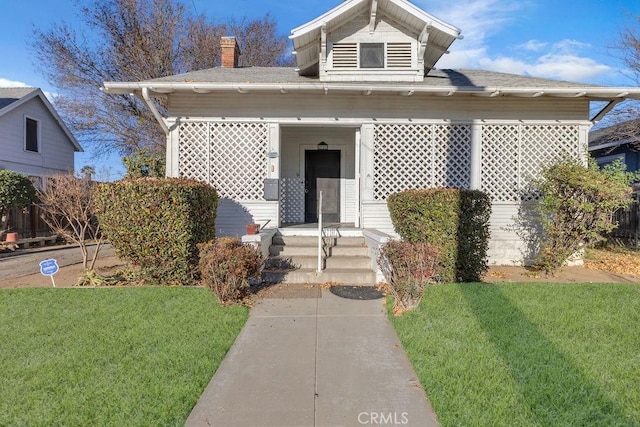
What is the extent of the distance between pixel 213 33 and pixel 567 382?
20899 mm

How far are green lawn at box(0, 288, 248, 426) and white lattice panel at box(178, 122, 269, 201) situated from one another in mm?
3331

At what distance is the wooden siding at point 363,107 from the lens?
27.6ft

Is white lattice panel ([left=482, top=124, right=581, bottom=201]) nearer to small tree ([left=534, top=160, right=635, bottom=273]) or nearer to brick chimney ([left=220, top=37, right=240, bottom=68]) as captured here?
small tree ([left=534, top=160, right=635, bottom=273])

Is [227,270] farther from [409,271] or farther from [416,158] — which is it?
[416,158]

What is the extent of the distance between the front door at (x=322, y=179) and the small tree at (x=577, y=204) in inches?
198

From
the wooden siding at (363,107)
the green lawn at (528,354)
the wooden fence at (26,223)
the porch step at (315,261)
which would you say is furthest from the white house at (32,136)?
the green lawn at (528,354)

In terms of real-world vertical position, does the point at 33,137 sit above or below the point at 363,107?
above

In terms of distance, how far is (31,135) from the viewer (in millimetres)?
16891

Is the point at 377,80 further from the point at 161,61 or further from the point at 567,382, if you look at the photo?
the point at 161,61

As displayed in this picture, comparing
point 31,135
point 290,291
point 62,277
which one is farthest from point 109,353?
point 31,135
